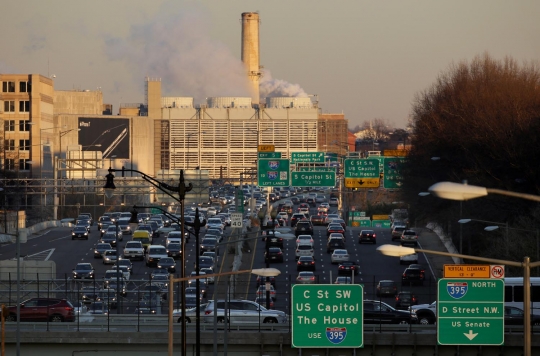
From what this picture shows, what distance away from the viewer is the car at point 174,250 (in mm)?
61553

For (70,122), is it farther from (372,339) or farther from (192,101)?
(372,339)

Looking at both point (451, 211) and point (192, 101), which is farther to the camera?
point (192, 101)

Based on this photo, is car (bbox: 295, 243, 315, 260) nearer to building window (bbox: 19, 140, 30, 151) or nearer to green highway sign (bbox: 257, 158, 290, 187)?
green highway sign (bbox: 257, 158, 290, 187)

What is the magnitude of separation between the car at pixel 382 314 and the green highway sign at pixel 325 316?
7529 millimetres

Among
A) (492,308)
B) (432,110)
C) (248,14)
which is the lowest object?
(492,308)

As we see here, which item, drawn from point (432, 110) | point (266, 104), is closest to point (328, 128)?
point (266, 104)

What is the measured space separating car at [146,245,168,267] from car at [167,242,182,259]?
1.03 metres

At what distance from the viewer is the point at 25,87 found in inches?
4186

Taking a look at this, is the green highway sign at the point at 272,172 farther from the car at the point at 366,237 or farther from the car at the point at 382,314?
the car at the point at 382,314

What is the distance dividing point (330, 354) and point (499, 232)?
25848 millimetres

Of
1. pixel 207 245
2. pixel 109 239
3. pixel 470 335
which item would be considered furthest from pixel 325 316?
pixel 109 239

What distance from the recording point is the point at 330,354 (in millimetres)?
30172

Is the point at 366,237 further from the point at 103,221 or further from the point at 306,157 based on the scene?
the point at 103,221

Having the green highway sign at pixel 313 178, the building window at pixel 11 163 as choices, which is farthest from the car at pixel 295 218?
the building window at pixel 11 163
